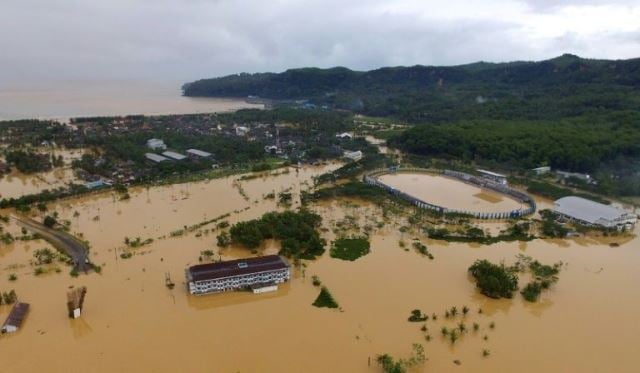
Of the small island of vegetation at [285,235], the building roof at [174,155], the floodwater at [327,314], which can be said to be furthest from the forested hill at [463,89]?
the small island of vegetation at [285,235]

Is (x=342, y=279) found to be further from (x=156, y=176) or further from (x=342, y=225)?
(x=156, y=176)

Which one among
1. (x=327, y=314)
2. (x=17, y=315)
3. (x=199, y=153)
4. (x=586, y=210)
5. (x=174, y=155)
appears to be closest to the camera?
(x=17, y=315)

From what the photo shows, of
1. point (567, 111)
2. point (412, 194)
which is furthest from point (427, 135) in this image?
point (567, 111)

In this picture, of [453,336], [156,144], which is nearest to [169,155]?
[156,144]

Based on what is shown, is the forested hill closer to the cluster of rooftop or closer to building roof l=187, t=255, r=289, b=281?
the cluster of rooftop

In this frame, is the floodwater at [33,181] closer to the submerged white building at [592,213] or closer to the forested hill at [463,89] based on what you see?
the submerged white building at [592,213]

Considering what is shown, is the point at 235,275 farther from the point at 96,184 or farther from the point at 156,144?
the point at 156,144
